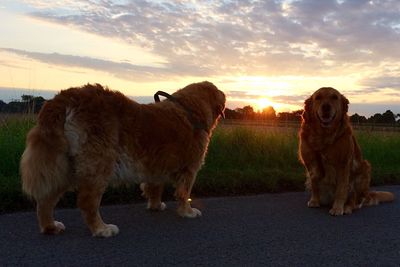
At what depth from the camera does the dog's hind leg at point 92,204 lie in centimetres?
451

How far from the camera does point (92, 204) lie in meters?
4.54

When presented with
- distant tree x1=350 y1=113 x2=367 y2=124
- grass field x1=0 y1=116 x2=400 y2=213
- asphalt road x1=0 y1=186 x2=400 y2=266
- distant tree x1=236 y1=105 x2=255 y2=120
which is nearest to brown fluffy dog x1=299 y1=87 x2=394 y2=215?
asphalt road x1=0 y1=186 x2=400 y2=266

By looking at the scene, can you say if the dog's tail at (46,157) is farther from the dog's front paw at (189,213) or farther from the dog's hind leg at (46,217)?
the dog's front paw at (189,213)

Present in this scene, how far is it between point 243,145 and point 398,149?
4.74 metres

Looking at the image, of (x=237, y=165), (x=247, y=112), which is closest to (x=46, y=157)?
(x=237, y=165)

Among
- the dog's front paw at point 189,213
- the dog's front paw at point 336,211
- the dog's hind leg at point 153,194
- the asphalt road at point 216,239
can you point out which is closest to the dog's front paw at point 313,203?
the asphalt road at point 216,239

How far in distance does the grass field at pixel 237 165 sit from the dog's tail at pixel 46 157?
5.13 feet

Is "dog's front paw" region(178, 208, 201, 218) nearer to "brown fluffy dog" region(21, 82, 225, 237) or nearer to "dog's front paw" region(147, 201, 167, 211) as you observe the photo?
"brown fluffy dog" region(21, 82, 225, 237)

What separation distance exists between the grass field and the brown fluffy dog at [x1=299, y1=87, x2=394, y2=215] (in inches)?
48.3

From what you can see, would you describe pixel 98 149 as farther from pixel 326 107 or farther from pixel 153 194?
pixel 326 107

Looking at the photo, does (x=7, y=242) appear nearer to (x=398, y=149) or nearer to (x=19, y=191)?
(x=19, y=191)

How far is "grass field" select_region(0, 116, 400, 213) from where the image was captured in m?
6.37

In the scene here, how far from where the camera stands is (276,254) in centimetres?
429

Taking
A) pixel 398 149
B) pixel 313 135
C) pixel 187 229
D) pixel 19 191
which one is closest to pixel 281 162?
pixel 313 135
